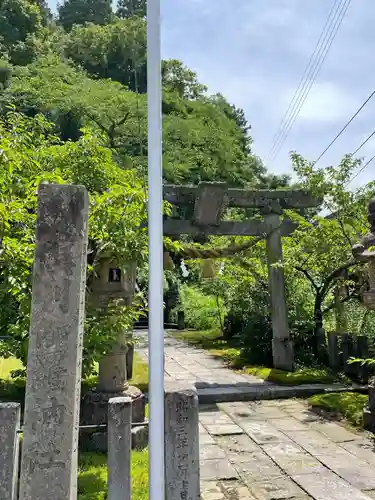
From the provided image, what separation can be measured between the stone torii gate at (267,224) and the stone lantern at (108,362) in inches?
149

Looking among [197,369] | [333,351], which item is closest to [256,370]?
[197,369]

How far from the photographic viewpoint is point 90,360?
351cm

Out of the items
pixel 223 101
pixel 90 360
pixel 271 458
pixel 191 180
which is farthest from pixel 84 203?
pixel 223 101

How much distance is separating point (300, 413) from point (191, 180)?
13.8 m

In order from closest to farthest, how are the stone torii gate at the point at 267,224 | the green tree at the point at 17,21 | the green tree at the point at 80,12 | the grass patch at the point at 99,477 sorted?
the grass patch at the point at 99,477
the stone torii gate at the point at 267,224
the green tree at the point at 17,21
the green tree at the point at 80,12

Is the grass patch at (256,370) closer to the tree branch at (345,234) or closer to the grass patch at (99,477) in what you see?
the tree branch at (345,234)


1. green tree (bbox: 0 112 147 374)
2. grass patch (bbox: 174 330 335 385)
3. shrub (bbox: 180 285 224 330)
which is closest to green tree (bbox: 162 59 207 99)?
shrub (bbox: 180 285 224 330)

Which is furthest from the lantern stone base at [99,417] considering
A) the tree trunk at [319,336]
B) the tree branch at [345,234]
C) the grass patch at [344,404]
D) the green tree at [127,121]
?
the green tree at [127,121]

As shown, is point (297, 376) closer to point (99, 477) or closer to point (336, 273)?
point (336, 273)

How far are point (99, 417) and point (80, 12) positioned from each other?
131 feet

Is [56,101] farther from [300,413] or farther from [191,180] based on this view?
[300,413]

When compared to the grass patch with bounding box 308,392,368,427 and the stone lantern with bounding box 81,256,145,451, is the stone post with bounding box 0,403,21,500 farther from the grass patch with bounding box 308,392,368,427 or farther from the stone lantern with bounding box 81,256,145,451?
the grass patch with bounding box 308,392,368,427

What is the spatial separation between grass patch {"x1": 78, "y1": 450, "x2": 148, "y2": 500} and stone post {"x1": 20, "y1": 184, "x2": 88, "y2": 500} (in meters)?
1.19

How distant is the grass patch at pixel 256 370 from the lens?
7.75m
